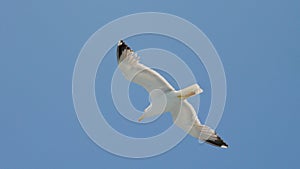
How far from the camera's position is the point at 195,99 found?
49.9 ft

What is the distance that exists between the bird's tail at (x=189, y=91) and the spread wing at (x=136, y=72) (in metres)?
0.37

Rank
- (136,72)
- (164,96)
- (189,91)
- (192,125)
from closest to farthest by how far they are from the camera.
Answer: (189,91) < (136,72) < (164,96) < (192,125)

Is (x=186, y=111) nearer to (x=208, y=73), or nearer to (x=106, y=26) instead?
(x=208, y=73)

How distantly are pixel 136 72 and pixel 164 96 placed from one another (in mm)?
1188

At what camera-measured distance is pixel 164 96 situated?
47.3 ft

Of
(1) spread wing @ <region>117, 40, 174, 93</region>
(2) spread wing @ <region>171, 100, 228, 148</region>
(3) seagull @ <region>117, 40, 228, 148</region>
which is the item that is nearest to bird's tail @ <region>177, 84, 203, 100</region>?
(3) seagull @ <region>117, 40, 228, 148</region>

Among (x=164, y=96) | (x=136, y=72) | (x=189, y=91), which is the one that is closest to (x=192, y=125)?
(x=164, y=96)

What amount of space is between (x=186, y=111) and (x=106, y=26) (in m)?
3.59

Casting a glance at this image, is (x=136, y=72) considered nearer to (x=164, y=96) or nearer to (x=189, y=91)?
(x=164, y=96)

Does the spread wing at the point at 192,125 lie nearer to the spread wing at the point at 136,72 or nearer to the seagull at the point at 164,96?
the seagull at the point at 164,96

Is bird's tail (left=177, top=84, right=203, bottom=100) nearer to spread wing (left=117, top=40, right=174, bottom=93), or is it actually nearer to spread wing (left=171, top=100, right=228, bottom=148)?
spread wing (left=117, top=40, right=174, bottom=93)

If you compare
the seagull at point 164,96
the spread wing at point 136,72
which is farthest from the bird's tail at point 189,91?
the spread wing at point 136,72

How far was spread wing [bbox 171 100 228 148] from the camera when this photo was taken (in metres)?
15.1

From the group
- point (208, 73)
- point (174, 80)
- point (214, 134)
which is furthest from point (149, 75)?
point (214, 134)
